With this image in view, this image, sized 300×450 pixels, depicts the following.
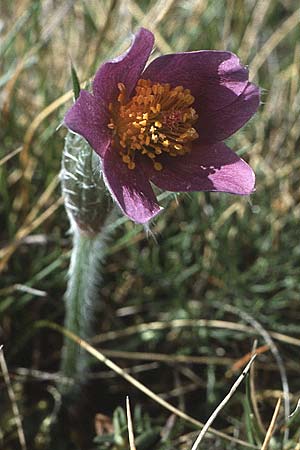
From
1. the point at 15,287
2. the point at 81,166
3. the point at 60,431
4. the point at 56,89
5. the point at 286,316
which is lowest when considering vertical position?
the point at 286,316

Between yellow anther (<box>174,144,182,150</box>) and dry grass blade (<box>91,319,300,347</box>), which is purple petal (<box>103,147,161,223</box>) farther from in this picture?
dry grass blade (<box>91,319,300,347</box>)

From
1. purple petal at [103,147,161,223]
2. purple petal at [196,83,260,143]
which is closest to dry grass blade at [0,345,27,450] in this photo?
purple petal at [103,147,161,223]

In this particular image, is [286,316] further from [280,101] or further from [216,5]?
[216,5]

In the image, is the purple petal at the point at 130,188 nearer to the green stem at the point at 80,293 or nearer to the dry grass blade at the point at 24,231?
the green stem at the point at 80,293

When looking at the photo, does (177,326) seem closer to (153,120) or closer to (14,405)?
(14,405)

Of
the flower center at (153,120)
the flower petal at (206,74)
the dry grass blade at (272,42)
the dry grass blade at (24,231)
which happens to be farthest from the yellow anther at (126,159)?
the dry grass blade at (272,42)

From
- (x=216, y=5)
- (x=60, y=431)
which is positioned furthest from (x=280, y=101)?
(x=60, y=431)
